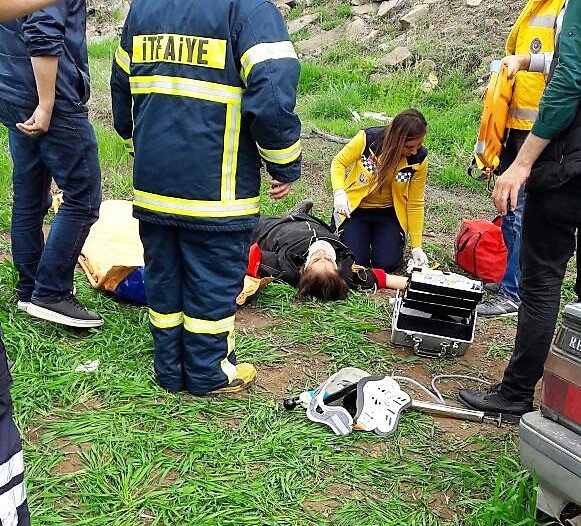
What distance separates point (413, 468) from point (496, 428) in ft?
1.89

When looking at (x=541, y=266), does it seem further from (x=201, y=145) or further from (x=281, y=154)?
(x=201, y=145)

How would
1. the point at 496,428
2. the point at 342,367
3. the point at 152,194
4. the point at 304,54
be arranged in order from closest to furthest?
the point at 152,194
the point at 496,428
the point at 342,367
the point at 304,54

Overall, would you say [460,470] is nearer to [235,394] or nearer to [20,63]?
[235,394]

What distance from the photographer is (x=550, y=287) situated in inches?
117

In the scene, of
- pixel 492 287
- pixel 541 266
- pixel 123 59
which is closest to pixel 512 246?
pixel 492 287

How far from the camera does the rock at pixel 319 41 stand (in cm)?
1302

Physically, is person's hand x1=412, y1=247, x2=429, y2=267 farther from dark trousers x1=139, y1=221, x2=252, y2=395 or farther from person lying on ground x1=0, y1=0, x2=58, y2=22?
person lying on ground x1=0, y1=0, x2=58, y2=22

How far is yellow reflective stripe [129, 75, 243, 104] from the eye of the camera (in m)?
2.86

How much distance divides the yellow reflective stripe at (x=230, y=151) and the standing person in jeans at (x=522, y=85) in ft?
5.17

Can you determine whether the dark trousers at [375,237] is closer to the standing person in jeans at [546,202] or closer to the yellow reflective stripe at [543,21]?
the yellow reflective stripe at [543,21]

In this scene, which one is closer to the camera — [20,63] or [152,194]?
[152,194]

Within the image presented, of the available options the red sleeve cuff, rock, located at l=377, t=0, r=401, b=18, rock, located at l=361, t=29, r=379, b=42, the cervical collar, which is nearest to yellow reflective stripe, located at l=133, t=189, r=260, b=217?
the cervical collar

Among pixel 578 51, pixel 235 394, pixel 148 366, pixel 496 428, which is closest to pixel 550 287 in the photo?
pixel 496 428

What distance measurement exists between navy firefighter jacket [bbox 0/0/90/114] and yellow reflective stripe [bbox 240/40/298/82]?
3.19ft
